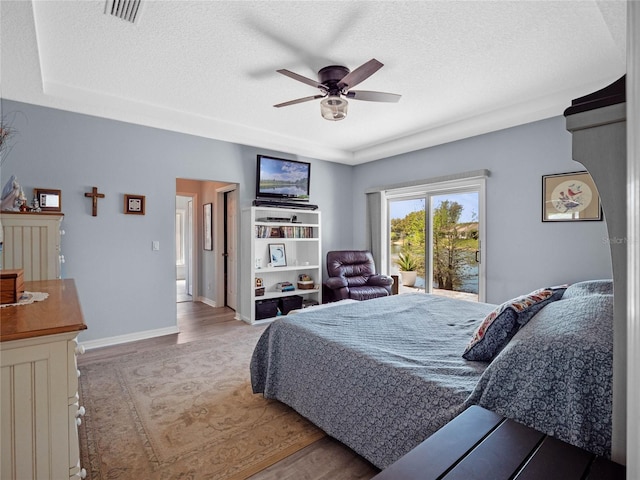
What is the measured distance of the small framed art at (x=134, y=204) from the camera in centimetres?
381

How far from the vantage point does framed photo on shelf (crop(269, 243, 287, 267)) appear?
5066 mm

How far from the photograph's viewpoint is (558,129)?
358cm

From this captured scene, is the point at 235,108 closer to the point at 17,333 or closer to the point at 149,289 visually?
the point at 149,289

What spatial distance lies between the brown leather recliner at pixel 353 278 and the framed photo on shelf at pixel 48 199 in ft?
11.2

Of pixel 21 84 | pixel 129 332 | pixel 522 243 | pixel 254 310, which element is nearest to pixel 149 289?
pixel 129 332

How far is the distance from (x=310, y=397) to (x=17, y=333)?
1.54 m

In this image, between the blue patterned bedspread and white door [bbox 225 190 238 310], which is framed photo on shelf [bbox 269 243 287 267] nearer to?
white door [bbox 225 190 238 310]

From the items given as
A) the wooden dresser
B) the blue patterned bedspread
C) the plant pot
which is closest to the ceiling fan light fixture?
the blue patterned bedspread

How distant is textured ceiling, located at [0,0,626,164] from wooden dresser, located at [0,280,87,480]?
2.03m

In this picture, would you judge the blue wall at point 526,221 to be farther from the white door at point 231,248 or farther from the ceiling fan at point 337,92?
the white door at point 231,248

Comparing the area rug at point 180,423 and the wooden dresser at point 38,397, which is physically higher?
the wooden dresser at point 38,397

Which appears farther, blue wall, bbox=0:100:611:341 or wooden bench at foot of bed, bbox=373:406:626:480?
blue wall, bbox=0:100:611:341

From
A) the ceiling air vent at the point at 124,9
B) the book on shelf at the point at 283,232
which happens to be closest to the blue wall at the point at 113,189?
the book on shelf at the point at 283,232

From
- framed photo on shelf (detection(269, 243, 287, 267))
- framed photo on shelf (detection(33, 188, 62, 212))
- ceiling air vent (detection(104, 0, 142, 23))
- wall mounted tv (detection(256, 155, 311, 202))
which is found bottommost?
framed photo on shelf (detection(269, 243, 287, 267))
